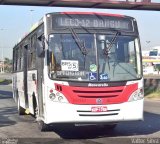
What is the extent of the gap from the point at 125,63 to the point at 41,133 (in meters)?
3.02

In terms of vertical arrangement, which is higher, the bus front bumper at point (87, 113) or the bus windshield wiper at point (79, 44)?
the bus windshield wiper at point (79, 44)

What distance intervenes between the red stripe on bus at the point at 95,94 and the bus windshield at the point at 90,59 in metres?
0.23

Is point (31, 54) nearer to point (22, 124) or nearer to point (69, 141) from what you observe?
point (22, 124)

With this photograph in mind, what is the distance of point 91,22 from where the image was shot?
1165 cm

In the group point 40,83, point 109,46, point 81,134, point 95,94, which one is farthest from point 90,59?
point 81,134

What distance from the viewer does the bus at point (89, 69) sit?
432 inches

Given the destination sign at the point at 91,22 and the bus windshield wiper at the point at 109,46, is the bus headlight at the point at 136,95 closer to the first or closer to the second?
the bus windshield wiper at the point at 109,46

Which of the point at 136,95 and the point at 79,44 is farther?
the point at 136,95

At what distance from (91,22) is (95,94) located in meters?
1.90

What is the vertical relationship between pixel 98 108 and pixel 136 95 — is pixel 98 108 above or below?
below

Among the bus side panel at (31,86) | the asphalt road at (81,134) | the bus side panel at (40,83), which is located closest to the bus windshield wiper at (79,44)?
the bus side panel at (40,83)

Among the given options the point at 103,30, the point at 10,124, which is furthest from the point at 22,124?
the point at 103,30

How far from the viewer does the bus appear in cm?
1097

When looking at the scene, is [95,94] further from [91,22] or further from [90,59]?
[91,22]
